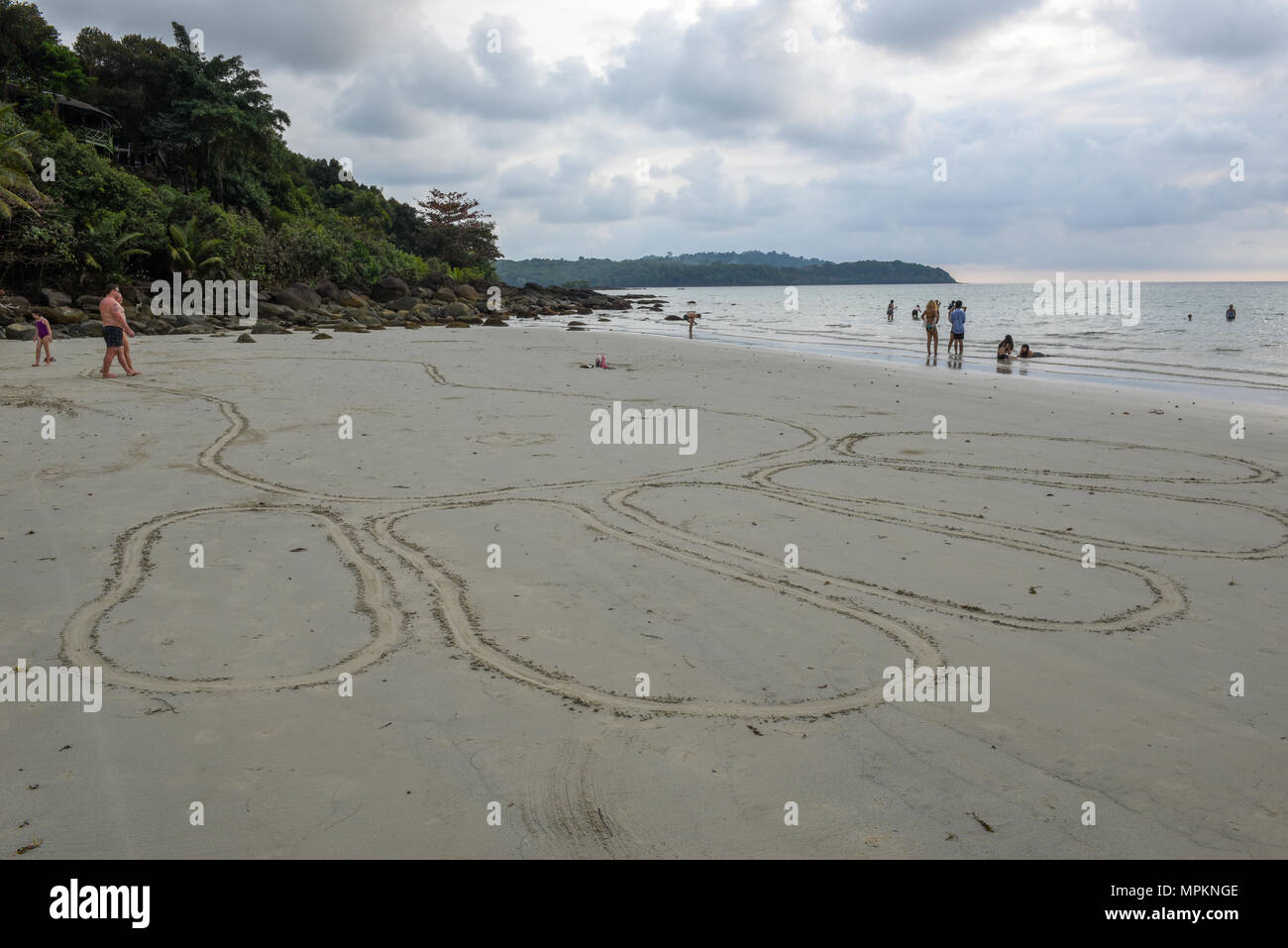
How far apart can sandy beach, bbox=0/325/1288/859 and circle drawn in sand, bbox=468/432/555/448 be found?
78mm

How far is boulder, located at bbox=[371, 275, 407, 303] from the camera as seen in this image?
4028cm

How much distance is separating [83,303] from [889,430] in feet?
83.9

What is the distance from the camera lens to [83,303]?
26.0 meters

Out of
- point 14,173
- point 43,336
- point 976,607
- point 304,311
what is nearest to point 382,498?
point 976,607

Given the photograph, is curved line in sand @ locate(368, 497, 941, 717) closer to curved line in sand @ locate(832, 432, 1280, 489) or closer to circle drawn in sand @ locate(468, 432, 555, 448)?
circle drawn in sand @ locate(468, 432, 555, 448)

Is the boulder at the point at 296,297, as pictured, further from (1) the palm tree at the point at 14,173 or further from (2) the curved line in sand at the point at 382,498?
(2) the curved line in sand at the point at 382,498

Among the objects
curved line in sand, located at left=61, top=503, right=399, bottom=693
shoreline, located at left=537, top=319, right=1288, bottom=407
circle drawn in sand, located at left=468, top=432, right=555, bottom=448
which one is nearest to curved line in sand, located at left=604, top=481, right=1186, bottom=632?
curved line in sand, located at left=61, top=503, right=399, bottom=693

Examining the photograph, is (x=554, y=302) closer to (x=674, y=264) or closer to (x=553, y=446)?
(x=553, y=446)

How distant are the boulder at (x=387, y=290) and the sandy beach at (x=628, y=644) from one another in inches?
1265

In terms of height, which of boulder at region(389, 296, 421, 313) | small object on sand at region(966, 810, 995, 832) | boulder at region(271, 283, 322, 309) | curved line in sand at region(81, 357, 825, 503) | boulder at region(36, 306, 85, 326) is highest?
boulder at region(389, 296, 421, 313)

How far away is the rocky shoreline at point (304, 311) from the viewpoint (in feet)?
75.1

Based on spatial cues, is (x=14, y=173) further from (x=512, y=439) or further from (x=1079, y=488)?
(x=1079, y=488)

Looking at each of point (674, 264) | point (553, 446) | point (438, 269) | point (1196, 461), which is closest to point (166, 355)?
point (553, 446)
